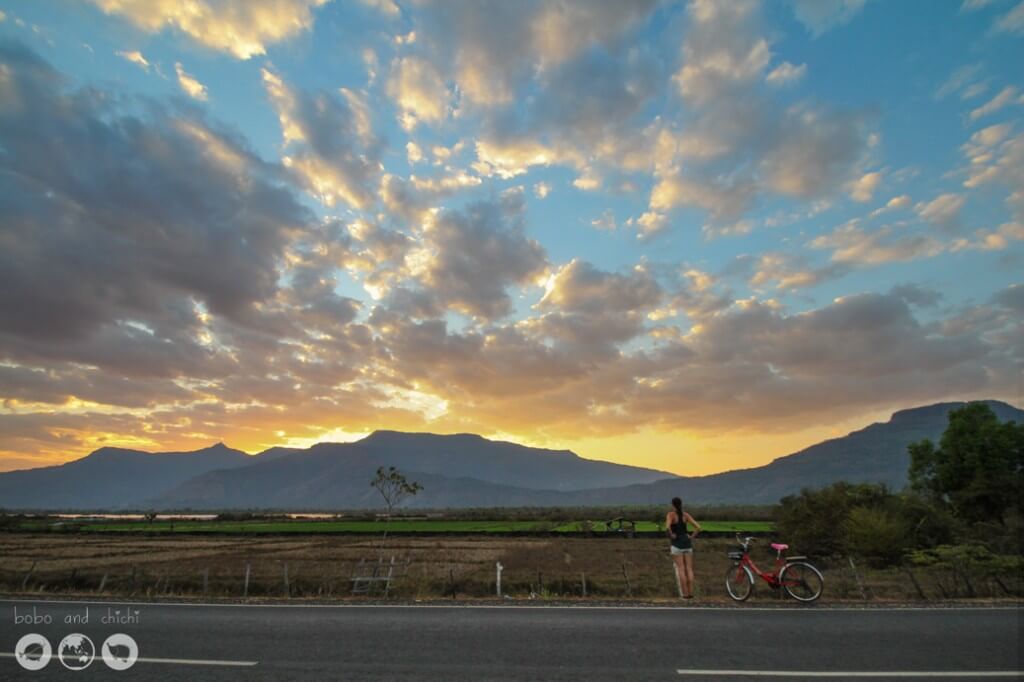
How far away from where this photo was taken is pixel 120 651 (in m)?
8.67

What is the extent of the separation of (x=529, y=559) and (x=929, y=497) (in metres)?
39.7

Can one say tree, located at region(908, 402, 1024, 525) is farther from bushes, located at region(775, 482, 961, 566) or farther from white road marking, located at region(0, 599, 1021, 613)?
white road marking, located at region(0, 599, 1021, 613)

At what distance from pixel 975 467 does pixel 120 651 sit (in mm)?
66393

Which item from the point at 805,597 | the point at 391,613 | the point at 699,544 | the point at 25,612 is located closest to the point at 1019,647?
→ the point at 805,597

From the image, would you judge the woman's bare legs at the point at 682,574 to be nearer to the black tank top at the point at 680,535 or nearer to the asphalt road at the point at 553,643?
the black tank top at the point at 680,535

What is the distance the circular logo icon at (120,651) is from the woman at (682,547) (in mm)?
10658

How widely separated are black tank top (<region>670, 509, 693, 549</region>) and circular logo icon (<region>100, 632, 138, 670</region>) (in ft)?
36.4

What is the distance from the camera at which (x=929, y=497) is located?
52.1 meters

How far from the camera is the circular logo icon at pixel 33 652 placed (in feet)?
26.4

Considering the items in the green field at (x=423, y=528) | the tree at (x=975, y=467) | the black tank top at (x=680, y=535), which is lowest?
the green field at (x=423, y=528)

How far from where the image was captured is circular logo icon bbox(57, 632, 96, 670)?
8.02m

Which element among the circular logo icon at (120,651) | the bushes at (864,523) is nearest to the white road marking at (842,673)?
the circular logo icon at (120,651)

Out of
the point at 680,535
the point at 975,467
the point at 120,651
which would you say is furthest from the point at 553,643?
the point at 975,467

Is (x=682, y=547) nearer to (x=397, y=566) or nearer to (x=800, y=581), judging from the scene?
(x=800, y=581)
